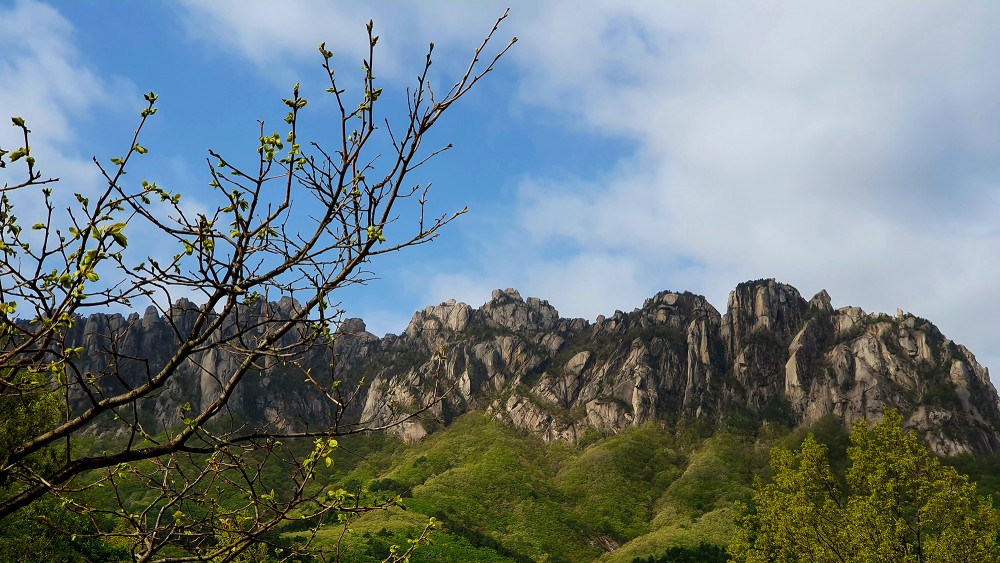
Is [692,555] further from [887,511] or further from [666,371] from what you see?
[666,371]

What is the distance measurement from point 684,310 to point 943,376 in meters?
59.6

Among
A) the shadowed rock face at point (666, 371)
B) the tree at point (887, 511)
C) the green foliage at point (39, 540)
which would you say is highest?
the shadowed rock face at point (666, 371)

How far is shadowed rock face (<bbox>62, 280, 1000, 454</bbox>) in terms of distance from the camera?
12369 cm

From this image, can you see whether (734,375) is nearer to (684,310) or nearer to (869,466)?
(684,310)

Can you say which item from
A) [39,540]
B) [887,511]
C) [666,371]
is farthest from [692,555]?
[666,371]

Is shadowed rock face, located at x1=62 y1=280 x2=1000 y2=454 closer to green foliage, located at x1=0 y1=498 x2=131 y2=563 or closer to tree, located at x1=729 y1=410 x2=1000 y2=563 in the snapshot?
green foliage, located at x1=0 y1=498 x2=131 y2=563

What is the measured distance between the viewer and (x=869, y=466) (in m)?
21.9

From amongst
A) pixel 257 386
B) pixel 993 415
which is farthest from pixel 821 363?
pixel 257 386

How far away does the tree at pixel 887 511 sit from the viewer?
18.8 m

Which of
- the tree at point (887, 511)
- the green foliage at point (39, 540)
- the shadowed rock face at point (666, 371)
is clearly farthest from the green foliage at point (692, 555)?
the shadowed rock face at point (666, 371)

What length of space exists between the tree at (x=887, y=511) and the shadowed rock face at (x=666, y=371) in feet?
313

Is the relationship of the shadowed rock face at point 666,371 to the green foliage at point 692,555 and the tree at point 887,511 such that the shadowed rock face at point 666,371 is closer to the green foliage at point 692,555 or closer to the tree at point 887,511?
the green foliage at point 692,555

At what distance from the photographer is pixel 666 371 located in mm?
145000

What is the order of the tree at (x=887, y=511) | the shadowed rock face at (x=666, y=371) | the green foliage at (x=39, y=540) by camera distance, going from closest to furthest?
the tree at (x=887, y=511) < the green foliage at (x=39, y=540) < the shadowed rock face at (x=666, y=371)
